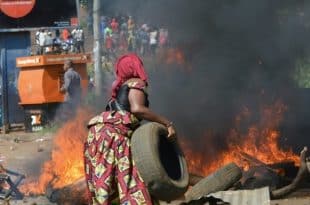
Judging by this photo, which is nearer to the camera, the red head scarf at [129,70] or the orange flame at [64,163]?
the red head scarf at [129,70]

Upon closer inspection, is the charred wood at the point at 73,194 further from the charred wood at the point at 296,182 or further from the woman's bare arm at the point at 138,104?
the woman's bare arm at the point at 138,104

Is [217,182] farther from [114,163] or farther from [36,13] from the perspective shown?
Result: [36,13]

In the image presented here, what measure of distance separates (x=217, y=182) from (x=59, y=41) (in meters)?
11.1

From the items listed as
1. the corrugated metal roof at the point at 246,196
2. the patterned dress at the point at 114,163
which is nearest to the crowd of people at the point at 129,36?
the corrugated metal roof at the point at 246,196

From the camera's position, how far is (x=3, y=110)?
16328 mm

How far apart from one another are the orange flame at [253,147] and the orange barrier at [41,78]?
581 centimetres

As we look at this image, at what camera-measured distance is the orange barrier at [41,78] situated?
15.6 meters

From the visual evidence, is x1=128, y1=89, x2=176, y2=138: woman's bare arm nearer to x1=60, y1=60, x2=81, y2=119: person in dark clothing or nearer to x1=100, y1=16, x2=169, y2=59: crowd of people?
x1=100, y1=16, x2=169, y2=59: crowd of people

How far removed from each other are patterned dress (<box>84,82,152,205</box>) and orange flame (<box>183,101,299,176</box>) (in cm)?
411

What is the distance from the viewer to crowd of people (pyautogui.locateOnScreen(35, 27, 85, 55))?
16844 mm

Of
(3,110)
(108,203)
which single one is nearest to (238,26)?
(108,203)

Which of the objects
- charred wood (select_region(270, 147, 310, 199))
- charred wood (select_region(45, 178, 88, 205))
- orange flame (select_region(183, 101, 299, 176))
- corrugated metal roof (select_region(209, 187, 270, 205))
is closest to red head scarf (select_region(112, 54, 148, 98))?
corrugated metal roof (select_region(209, 187, 270, 205))

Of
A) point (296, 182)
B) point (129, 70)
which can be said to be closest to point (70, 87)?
point (296, 182)

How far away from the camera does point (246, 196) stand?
23.5 ft
